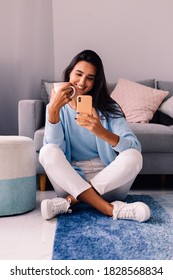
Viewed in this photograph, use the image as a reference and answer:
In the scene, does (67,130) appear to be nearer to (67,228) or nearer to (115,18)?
(67,228)

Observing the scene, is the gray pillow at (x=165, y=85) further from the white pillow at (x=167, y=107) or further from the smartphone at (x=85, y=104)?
the smartphone at (x=85, y=104)

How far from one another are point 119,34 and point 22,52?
0.84 meters

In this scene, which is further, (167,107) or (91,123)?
(167,107)

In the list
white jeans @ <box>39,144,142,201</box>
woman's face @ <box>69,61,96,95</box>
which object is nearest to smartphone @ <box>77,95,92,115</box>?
woman's face @ <box>69,61,96,95</box>

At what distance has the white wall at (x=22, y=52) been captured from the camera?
3.27 metres

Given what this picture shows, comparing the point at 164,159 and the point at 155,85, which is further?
the point at 155,85

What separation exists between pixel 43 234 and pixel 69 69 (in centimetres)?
85

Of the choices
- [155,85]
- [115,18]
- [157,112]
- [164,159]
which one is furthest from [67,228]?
[115,18]

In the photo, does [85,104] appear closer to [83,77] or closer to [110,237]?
[83,77]

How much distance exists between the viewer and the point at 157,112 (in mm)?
3146

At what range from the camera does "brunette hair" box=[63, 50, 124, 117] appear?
1993mm

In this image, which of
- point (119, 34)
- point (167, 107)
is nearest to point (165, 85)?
point (167, 107)

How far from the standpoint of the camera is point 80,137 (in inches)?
81.4

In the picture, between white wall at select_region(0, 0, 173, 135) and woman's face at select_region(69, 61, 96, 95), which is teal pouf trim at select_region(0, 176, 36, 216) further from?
white wall at select_region(0, 0, 173, 135)
